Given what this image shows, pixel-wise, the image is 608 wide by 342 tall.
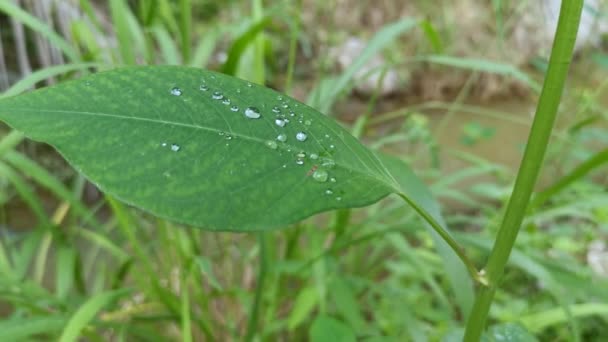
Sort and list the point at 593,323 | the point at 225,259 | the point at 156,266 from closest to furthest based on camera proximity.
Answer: the point at 593,323
the point at 225,259
the point at 156,266

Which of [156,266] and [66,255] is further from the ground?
[156,266]

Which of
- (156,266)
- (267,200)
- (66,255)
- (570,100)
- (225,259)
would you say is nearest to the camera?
(267,200)

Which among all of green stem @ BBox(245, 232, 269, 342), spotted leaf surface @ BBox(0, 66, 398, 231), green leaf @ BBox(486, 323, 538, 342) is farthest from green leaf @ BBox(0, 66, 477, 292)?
green stem @ BBox(245, 232, 269, 342)

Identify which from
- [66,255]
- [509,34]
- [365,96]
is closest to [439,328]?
[66,255]

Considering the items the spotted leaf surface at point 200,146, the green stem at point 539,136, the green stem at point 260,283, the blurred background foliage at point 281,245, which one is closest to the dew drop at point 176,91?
Answer: the spotted leaf surface at point 200,146

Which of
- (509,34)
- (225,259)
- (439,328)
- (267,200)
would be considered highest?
(509,34)

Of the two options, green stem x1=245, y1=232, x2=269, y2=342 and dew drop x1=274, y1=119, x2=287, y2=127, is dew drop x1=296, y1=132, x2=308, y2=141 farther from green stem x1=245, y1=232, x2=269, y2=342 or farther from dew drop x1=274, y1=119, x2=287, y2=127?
green stem x1=245, y1=232, x2=269, y2=342

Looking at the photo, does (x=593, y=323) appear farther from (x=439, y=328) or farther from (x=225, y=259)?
(x=225, y=259)
